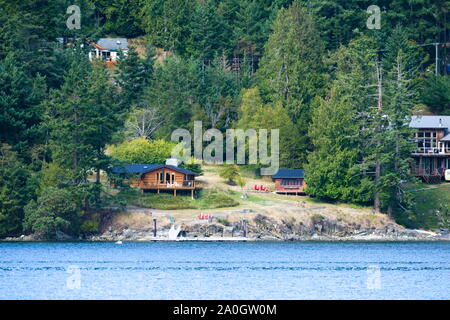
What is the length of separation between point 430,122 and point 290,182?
16.0m

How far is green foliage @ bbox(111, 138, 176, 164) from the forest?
0.41ft

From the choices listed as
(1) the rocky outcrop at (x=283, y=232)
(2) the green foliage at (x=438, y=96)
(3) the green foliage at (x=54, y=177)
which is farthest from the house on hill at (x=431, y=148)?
(3) the green foliage at (x=54, y=177)

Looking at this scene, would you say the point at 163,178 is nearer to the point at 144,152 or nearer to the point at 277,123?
the point at 144,152

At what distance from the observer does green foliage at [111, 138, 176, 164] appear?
355 ft

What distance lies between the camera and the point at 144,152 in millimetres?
108375

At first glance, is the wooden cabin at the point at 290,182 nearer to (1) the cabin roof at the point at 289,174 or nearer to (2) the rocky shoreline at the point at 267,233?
(1) the cabin roof at the point at 289,174

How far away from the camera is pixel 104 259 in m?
82.9

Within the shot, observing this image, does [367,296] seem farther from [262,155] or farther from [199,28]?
[199,28]

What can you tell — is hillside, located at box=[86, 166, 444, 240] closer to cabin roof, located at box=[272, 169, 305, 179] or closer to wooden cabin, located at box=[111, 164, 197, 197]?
wooden cabin, located at box=[111, 164, 197, 197]

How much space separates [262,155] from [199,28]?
83.6 ft

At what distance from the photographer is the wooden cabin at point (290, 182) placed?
10625 centimetres

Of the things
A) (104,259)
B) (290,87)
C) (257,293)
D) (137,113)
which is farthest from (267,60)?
(257,293)

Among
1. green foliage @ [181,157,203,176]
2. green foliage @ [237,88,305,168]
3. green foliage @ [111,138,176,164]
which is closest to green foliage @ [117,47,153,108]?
green foliage @ [111,138,176,164]

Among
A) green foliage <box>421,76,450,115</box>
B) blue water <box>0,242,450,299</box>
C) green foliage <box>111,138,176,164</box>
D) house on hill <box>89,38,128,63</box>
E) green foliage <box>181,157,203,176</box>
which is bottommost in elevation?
blue water <box>0,242,450,299</box>
